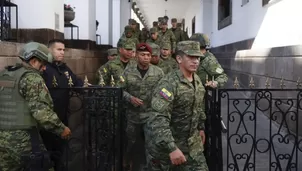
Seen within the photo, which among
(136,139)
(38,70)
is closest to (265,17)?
(136,139)

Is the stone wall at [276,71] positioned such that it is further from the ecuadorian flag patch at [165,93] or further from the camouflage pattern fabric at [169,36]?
the camouflage pattern fabric at [169,36]

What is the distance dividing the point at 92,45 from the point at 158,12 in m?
26.1

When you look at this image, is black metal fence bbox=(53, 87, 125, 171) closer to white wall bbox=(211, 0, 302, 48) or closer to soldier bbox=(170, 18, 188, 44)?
white wall bbox=(211, 0, 302, 48)

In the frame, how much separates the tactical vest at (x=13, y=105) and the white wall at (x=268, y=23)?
4.90m

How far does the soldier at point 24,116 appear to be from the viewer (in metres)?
3.33

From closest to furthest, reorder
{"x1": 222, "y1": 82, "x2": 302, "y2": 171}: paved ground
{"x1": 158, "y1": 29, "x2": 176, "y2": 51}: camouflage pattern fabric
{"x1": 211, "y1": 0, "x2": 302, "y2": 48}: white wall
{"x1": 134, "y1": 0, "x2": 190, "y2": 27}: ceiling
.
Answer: {"x1": 222, "y1": 82, "x2": 302, "y2": 171}: paved ground
{"x1": 211, "y1": 0, "x2": 302, "y2": 48}: white wall
{"x1": 158, "y1": 29, "x2": 176, "y2": 51}: camouflage pattern fabric
{"x1": 134, "y1": 0, "x2": 190, "y2": 27}: ceiling

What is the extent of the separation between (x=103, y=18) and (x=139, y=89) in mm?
10331

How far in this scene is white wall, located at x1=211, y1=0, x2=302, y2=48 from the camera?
7203 mm

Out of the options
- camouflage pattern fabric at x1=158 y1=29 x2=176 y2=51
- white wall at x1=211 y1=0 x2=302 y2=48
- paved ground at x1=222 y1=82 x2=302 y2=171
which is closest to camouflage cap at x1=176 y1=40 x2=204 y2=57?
paved ground at x1=222 y1=82 x2=302 y2=171

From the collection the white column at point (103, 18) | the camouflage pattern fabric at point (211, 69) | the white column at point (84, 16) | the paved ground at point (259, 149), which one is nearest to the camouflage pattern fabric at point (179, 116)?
the paved ground at point (259, 149)

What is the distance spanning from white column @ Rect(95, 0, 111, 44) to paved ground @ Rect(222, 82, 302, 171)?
787 centimetres

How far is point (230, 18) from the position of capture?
15133 mm

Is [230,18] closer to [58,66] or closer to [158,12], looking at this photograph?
[58,66]

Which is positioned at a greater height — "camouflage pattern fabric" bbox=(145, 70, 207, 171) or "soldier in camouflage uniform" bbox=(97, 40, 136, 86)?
"soldier in camouflage uniform" bbox=(97, 40, 136, 86)
